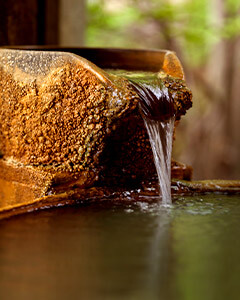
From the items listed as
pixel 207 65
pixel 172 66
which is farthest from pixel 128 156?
pixel 207 65

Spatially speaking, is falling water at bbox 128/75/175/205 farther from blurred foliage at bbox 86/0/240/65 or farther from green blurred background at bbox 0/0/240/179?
green blurred background at bbox 0/0/240/179

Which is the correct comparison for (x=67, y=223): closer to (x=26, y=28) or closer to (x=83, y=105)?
(x=83, y=105)

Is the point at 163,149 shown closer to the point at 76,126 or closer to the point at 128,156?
the point at 128,156

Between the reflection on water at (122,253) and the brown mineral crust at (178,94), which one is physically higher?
the brown mineral crust at (178,94)

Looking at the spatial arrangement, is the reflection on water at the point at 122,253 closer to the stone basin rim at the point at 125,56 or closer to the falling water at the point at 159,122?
the falling water at the point at 159,122

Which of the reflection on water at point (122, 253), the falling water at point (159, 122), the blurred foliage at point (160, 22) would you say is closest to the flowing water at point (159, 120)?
the falling water at point (159, 122)

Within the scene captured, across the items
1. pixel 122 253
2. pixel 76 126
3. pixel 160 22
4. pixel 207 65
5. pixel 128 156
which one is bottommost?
pixel 122 253
